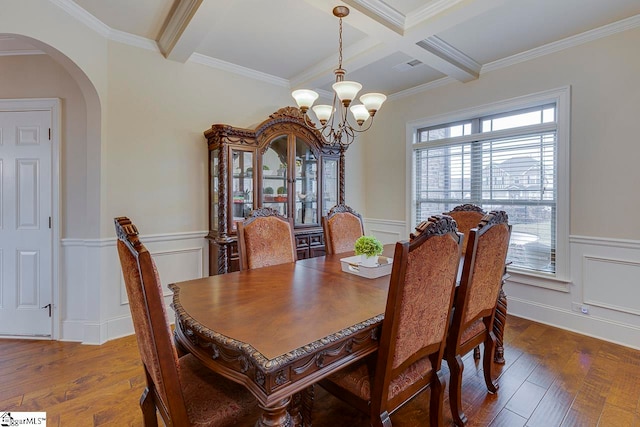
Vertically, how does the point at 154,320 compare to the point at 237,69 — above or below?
below

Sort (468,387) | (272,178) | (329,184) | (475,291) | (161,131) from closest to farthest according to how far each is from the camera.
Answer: (475,291) → (468,387) → (161,131) → (272,178) → (329,184)

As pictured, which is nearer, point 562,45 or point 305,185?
point 562,45

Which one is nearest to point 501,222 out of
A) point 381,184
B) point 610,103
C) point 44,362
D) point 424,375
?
point 424,375

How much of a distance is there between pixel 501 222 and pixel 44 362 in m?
3.41

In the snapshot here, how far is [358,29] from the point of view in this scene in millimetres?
2586

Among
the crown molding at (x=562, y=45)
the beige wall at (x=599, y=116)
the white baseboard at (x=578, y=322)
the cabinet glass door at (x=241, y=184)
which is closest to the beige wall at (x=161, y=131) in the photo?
the cabinet glass door at (x=241, y=184)

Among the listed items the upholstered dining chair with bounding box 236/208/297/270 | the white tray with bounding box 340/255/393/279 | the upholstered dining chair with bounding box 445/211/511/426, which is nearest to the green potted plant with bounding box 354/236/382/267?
the white tray with bounding box 340/255/393/279

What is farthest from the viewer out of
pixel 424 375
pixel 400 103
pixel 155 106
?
pixel 400 103

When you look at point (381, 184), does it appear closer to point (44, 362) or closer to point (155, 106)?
point (155, 106)

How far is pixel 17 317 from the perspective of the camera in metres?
2.80

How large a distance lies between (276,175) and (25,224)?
2334mm

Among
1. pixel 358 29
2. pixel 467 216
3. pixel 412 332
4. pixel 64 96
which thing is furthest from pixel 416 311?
pixel 64 96

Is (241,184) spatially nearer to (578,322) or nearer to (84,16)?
(84,16)

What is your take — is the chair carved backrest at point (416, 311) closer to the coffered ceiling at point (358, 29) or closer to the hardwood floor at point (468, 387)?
the hardwood floor at point (468, 387)
